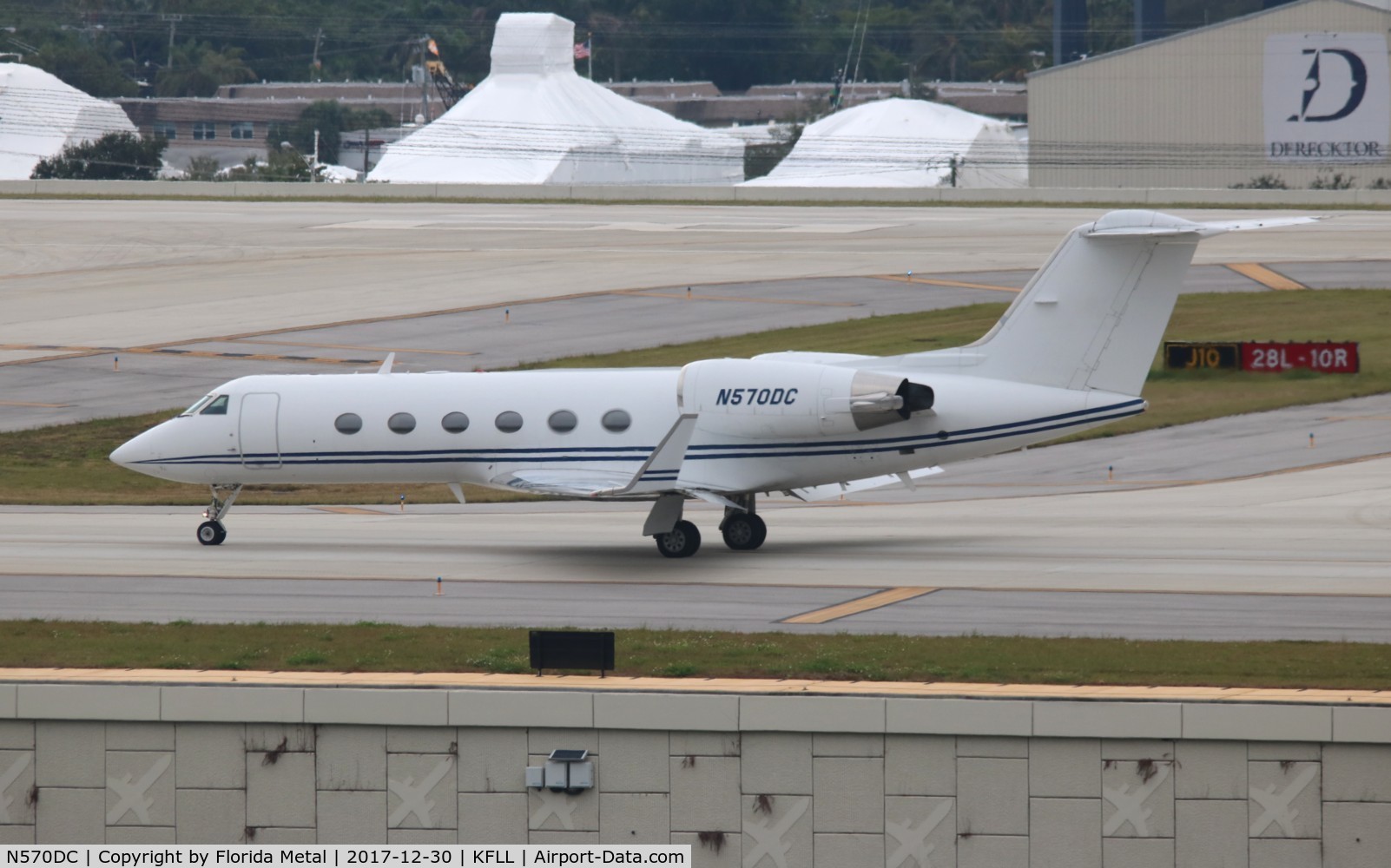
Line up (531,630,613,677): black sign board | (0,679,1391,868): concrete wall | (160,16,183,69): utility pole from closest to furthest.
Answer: (0,679,1391,868): concrete wall, (531,630,613,677): black sign board, (160,16,183,69): utility pole

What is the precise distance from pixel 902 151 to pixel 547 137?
24550 millimetres

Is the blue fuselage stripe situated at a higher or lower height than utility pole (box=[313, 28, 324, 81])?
lower

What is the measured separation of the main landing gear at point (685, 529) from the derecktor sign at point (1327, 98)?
243 feet

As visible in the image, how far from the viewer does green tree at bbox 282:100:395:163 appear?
15712 centimetres

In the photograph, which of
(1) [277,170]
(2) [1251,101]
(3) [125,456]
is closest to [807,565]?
(3) [125,456]

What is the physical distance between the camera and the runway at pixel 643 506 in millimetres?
22688

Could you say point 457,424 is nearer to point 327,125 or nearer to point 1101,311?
point 1101,311

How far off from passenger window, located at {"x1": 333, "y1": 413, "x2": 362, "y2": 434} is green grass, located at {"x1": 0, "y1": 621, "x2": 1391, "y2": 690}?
8049 mm

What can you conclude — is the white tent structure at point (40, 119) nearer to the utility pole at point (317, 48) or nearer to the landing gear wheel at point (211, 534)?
the utility pole at point (317, 48)

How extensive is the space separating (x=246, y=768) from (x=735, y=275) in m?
46.3

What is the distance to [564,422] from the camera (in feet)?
88.7

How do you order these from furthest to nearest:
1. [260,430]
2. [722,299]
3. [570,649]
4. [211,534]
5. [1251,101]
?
[1251,101]
[722,299]
[211,534]
[260,430]
[570,649]

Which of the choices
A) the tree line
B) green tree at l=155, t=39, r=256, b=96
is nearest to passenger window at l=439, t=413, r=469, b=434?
the tree line

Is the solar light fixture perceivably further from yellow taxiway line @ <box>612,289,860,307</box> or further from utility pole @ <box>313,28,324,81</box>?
utility pole @ <box>313,28,324,81</box>
